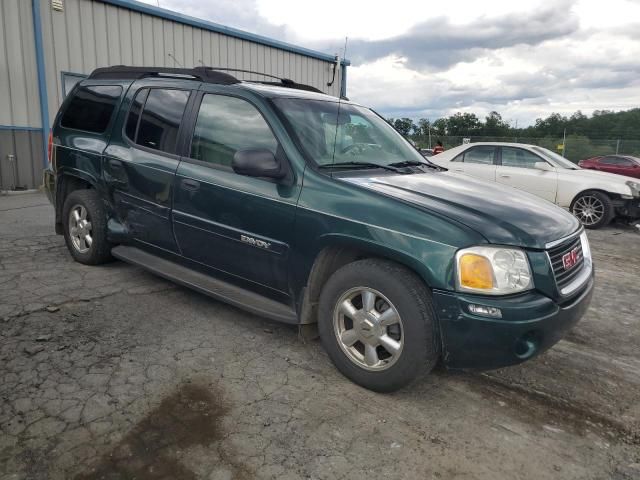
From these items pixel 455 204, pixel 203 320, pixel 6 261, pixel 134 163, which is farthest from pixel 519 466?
pixel 6 261

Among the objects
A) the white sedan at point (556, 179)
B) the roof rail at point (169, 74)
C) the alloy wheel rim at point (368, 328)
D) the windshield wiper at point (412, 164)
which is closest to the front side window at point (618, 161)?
the white sedan at point (556, 179)

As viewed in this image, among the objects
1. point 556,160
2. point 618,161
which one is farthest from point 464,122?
point 556,160

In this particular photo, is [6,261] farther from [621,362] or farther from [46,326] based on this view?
[621,362]

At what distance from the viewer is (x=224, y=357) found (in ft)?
10.6

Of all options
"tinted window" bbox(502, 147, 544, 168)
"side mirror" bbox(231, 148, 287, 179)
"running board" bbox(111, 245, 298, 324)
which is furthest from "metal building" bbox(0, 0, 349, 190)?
"side mirror" bbox(231, 148, 287, 179)

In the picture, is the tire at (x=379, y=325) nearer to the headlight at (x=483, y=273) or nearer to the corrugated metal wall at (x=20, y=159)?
the headlight at (x=483, y=273)

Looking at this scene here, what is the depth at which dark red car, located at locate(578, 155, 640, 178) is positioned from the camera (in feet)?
59.0

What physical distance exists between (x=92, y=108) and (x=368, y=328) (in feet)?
11.6

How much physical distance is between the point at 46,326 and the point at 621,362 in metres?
4.10

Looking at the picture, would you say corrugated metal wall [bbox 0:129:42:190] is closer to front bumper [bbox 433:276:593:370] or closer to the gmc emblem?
front bumper [bbox 433:276:593:370]

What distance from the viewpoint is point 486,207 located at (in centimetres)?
291

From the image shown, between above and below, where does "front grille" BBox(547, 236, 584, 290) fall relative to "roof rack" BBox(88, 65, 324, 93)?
below

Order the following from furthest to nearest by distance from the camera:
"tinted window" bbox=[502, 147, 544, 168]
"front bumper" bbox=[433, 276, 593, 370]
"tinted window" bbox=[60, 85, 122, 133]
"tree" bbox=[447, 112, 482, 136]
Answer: "tree" bbox=[447, 112, 482, 136] < "tinted window" bbox=[502, 147, 544, 168] < "tinted window" bbox=[60, 85, 122, 133] < "front bumper" bbox=[433, 276, 593, 370]

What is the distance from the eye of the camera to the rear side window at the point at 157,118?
12.7 ft
